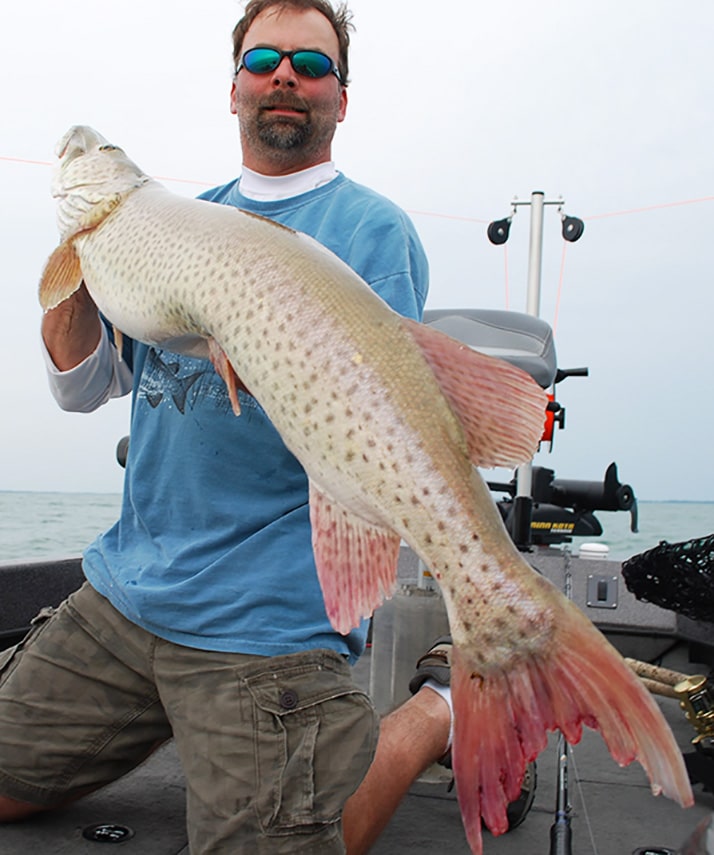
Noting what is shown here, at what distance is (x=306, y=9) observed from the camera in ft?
8.21

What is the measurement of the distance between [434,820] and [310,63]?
2250 millimetres

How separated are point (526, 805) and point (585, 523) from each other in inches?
138

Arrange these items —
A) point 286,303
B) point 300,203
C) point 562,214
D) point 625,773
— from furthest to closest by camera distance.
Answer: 1. point 562,214
2. point 625,773
3. point 300,203
4. point 286,303

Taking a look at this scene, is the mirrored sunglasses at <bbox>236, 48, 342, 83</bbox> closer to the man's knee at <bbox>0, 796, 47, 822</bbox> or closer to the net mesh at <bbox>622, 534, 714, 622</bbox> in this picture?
the net mesh at <bbox>622, 534, 714, 622</bbox>

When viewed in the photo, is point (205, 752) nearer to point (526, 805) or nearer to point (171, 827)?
point (171, 827)

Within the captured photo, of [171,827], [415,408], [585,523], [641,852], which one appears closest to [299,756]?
[171,827]

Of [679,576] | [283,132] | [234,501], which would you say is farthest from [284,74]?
[679,576]

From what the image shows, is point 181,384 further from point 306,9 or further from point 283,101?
point 306,9

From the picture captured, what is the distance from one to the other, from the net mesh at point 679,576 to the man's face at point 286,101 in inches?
65.4

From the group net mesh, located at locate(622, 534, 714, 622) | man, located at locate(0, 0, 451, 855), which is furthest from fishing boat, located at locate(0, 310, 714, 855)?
net mesh, located at locate(622, 534, 714, 622)

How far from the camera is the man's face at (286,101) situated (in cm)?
239

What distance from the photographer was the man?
6.88 feet

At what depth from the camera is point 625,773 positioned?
324 centimetres

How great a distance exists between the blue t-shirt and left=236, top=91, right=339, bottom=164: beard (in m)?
0.13
